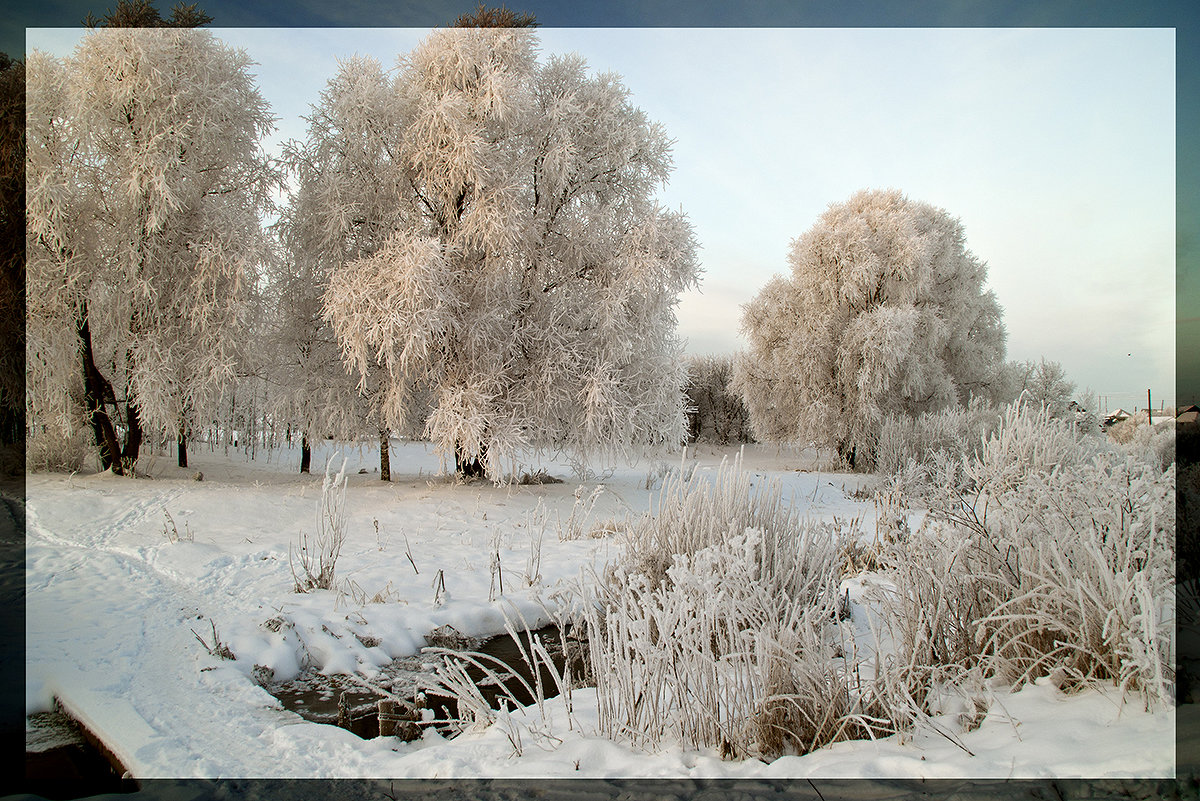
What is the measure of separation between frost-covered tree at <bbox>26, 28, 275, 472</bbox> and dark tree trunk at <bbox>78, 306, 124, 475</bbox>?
18 centimetres

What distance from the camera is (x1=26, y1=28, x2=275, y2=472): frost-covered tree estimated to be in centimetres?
893

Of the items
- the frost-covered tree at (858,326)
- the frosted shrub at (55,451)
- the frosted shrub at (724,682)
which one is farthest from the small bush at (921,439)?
the frosted shrub at (55,451)

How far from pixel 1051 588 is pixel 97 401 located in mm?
12409

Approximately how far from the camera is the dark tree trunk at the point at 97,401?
32.7ft

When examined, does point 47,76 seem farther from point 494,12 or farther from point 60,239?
point 494,12

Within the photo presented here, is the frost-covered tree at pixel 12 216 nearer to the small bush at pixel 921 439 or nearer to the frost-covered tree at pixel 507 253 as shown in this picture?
the frost-covered tree at pixel 507 253

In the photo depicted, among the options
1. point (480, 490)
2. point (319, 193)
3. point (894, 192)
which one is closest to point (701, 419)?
point (894, 192)

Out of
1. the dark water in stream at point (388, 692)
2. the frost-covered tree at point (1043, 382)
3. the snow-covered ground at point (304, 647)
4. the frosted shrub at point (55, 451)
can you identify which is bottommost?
the dark water in stream at point (388, 692)

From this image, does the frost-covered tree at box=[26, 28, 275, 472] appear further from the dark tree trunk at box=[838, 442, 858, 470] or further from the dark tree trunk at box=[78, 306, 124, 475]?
the dark tree trunk at box=[838, 442, 858, 470]

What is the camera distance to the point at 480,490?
10945mm

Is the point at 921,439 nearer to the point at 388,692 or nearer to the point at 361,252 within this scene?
the point at 361,252

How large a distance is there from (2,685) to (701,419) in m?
25.6

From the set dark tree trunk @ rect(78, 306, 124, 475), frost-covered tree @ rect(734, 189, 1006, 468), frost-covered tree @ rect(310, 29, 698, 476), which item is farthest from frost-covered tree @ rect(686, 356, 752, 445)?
dark tree trunk @ rect(78, 306, 124, 475)

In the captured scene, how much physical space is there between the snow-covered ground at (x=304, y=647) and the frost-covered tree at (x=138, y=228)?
1.79m
